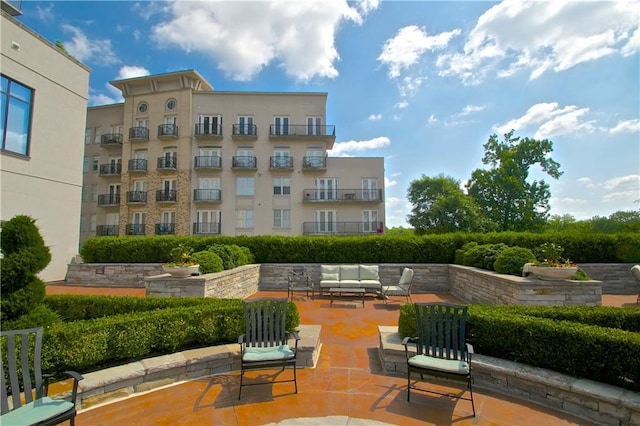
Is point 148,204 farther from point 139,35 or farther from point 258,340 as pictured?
point 258,340

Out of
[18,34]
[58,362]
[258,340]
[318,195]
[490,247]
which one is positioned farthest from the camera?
[318,195]

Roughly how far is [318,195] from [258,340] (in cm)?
2213

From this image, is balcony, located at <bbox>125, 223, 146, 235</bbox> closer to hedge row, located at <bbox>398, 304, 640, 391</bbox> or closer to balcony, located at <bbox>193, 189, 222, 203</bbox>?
balcony, located at <bbox>193, 189, 222, 203</bbox>

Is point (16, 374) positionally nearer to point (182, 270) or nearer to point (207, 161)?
point (182, 270)

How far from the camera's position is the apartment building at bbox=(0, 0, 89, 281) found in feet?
37.1

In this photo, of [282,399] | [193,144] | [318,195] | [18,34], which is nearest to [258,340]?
[282,399]

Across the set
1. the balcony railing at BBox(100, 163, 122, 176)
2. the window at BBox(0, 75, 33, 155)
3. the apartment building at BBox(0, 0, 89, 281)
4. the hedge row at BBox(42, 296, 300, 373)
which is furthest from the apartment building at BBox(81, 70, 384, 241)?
the hedge row at BBox(42, 296, 300, 373)

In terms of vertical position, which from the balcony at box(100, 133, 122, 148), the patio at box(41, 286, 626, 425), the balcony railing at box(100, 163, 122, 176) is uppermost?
the balcony at box(100, 133, 122, 148)

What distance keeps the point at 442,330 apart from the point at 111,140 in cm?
3161

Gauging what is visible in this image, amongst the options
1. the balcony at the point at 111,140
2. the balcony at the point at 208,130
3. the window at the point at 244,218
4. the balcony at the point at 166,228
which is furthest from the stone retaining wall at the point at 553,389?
the balcony at the point at 111,140

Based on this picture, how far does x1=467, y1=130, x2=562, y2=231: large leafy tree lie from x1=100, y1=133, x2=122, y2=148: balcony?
34.2 metres

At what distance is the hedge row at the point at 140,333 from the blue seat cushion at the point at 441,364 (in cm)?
198

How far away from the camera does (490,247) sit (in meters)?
9.40

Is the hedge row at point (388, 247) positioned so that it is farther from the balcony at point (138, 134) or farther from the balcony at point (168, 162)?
the balcony at point (138, 134)
